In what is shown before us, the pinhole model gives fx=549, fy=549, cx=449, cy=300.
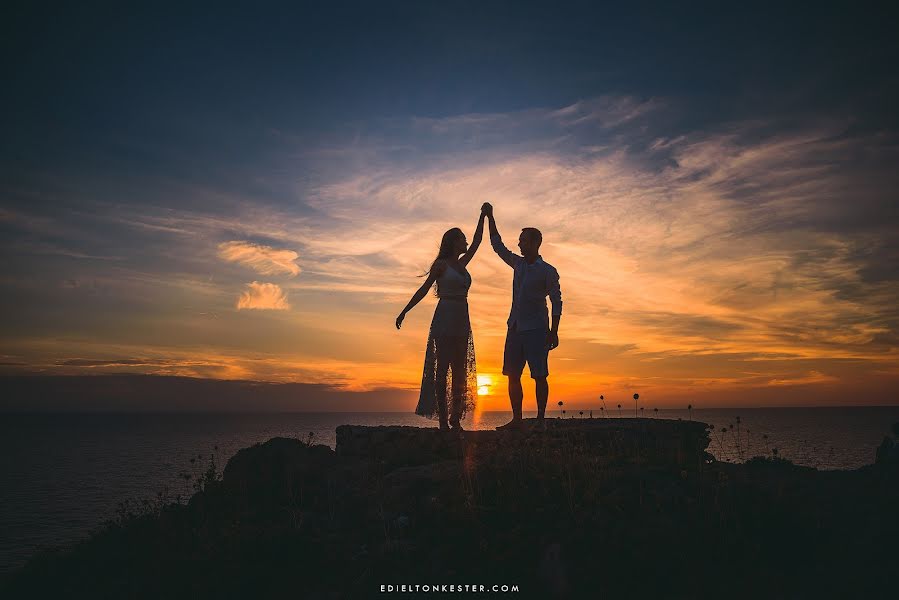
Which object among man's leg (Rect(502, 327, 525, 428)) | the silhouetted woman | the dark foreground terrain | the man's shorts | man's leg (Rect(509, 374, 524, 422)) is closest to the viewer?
the dark foreground terrain

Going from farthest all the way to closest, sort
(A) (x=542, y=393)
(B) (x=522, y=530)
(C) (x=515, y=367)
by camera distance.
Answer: (C) (x=515, y=367), (A) (x=542, y=393), (B) (x=522, y=530)

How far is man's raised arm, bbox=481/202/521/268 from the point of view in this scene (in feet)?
32.7

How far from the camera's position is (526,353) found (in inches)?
378

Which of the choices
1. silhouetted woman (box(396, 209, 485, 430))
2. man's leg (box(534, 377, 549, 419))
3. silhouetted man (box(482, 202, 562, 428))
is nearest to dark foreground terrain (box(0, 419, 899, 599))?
man's leg (box(534, 377, 549, 419))

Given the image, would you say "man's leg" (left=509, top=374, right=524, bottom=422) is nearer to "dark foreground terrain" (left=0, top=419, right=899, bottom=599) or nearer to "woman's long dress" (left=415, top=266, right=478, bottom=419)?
"woman's long dress" (left=415, top=266, right=478, bottom=419)

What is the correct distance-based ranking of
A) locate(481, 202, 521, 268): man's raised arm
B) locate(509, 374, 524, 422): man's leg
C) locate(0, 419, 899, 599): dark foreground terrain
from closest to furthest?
locate(0, 419, 899, 599): dark foreground terrain < locate(509, 374, 524, 422): man's leg < locate(481, 202, 521, 268): man's raised arm

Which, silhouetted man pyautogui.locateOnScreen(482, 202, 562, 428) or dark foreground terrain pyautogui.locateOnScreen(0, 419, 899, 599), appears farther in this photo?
silhouetted man pyautogui.locateOnScreen(482, 202, 562, 428)

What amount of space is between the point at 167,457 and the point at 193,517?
78292 millimetres

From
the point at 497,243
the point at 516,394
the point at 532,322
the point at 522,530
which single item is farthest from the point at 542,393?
the point at 522,530

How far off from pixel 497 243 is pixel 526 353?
2065mm

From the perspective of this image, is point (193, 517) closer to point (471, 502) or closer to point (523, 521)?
point (471, 502)

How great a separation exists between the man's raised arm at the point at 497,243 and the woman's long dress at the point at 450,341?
1.03m

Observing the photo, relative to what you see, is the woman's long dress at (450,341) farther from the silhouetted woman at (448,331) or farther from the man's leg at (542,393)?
the man's leg at (542,393)

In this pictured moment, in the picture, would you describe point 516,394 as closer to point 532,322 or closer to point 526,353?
point 526,353
